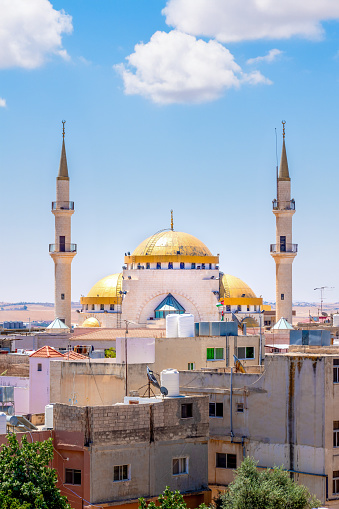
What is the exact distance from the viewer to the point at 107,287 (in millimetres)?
61125

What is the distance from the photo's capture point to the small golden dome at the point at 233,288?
60.6m

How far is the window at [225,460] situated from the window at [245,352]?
6.43 metres

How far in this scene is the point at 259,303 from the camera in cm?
6184

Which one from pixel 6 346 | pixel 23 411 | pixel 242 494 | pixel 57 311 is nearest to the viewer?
pixel 242 494

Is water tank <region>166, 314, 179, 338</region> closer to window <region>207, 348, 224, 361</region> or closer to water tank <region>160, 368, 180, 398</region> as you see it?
window <region>207, 348, 224, 361</region>

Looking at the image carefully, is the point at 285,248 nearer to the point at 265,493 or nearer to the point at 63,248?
the point at 63,248

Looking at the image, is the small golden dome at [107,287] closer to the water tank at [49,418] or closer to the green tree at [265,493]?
the water tank at [49,418]

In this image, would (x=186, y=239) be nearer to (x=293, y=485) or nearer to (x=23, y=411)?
(x=23, y=411)

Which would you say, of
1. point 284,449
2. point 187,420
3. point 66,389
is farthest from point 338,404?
point 66,389

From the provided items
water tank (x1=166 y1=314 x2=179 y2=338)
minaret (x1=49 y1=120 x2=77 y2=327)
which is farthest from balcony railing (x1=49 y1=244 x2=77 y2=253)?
water tank (x1=166 y1=314 x2=179 y2=338)

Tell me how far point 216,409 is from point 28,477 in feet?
20.8

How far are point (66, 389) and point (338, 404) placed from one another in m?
7.80

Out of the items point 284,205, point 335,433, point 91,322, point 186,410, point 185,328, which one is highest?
point 284,205

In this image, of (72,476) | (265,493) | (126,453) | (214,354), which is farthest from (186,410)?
(214,354)
